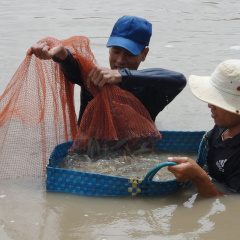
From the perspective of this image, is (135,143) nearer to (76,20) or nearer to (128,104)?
(128,104)

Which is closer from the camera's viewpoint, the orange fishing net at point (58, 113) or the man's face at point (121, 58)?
the orange fishing net at point (58, 113)

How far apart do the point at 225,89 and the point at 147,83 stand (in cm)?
61

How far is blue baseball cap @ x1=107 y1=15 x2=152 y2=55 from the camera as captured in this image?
403 centimetres

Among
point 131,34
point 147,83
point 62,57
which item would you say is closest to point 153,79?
point 147,83

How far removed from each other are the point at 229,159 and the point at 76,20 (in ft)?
19.8

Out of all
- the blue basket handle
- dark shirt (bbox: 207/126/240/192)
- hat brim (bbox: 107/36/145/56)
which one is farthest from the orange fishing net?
the blue basket handle

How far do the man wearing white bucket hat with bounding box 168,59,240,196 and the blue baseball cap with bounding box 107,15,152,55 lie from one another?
73 centimetres

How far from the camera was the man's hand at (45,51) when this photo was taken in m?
3.33

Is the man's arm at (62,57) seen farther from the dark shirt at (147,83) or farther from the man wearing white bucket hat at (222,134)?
the man wearing white bucket hat at (222,134)

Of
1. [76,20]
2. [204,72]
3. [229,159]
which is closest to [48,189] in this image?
[229,159]

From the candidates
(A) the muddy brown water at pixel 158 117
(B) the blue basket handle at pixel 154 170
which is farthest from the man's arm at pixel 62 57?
(B) the blue basket handle at pixel 154 170

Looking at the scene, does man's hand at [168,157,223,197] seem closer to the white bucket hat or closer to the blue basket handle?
the blue basket handle

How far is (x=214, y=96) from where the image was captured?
3.31 meters

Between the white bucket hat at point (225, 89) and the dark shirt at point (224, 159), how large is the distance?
25 centimetres
